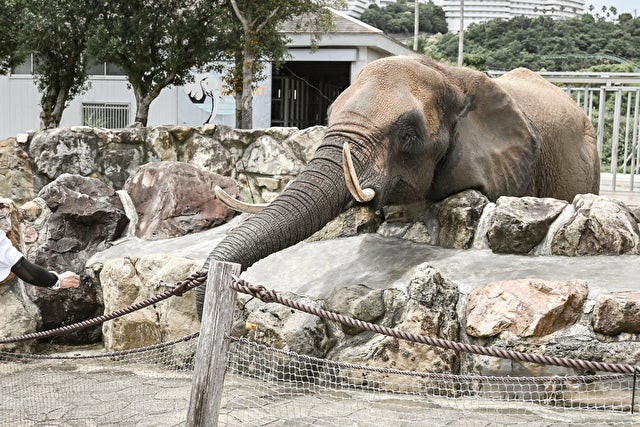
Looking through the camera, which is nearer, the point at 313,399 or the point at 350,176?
the point at 313,399

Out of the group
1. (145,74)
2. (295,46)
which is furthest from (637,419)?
(295,46)

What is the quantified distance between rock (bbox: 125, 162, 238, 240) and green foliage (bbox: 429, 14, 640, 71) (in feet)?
151

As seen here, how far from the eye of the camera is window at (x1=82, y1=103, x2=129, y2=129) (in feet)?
86.1

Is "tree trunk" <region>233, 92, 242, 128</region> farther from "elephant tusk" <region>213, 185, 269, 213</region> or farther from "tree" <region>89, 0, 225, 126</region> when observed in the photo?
"elephant tusk" <region>213, 185, 269, 213</region>

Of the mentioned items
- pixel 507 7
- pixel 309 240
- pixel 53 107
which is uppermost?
pixel 507 7

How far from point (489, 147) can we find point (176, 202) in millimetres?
2982

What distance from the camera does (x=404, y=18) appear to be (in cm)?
8138

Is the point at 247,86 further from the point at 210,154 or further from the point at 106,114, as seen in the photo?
the point at 106,114

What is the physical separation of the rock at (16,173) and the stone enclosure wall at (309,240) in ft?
0.05

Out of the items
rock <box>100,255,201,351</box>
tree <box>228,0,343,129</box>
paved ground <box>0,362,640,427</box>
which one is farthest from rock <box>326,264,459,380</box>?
Answer: tree <box>228,0,343,129</box>

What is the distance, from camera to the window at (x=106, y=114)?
26.2 m

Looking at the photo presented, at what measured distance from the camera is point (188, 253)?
7.57m

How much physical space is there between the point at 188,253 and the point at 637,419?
4.00 m

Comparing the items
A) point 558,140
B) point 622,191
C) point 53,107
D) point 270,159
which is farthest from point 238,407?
point 53,107
